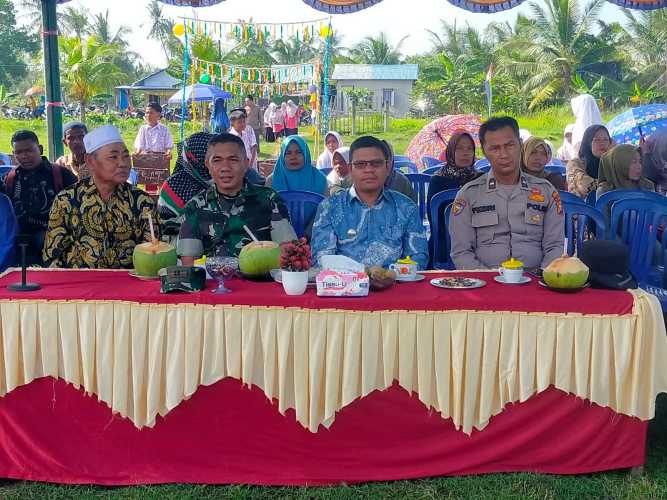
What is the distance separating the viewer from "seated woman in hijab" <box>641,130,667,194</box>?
6.16 m

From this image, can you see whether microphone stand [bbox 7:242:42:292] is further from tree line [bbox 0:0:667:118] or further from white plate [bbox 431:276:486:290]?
tree line [bbox 0:0:667:118]

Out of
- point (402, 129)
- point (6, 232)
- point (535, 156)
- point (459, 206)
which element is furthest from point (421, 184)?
point (402, 129)

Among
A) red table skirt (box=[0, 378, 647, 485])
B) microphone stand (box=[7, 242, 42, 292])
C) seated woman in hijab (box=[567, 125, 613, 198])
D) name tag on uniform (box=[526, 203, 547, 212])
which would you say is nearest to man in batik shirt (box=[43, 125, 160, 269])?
microphone stand (box=[7, 242, 42, 292])

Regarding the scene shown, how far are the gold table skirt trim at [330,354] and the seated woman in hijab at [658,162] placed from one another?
3624mm

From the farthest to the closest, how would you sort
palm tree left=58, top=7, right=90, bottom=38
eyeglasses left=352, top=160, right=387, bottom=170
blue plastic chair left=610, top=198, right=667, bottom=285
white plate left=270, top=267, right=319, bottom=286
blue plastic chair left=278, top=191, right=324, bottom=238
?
palm tree left=58, top=7, right=90, bottom=38
blue plastic chair left=278, top=191, right=324, bottom=238
blue plastic chair left=610, top=198, right=667, bottom=285
eyeglasses left=352, top=160, right=387, bottom=170
white plate left=270, top=267, right=319, bottom=286

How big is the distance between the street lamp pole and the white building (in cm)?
3445

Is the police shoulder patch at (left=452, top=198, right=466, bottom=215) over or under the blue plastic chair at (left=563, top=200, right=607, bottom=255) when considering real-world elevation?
over

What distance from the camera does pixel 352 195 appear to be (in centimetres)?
387

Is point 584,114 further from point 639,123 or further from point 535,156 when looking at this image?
point 535,156

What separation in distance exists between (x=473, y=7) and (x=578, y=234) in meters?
2.22

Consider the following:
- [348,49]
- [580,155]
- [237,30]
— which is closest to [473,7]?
[580,155]

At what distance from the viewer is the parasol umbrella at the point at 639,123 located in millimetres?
8430

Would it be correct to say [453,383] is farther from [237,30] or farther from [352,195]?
[237,30]

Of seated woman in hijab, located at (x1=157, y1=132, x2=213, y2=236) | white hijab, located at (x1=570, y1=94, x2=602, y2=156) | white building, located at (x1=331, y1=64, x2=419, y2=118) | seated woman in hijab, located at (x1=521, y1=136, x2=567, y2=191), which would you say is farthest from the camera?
white building, located at (x1=331, y1=64, x2=419, y2=118)
